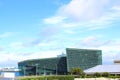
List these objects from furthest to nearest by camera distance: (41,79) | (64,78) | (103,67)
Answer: (103,67) < (64,78) < (41,79)

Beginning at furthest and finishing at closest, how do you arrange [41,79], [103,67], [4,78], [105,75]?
[103,67]
[105,75]
[41,79]
[4,78]

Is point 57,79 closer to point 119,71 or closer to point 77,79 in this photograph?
point 77,79

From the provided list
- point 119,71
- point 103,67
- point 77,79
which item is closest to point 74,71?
point 103,67

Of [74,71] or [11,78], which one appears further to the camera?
[74,71]

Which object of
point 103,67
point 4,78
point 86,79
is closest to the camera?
point 4,78

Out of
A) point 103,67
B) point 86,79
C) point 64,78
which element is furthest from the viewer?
point 103,67

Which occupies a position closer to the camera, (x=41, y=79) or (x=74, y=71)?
(x=41, y=79)

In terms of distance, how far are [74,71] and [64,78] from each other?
70.0m

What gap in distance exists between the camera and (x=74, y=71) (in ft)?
573

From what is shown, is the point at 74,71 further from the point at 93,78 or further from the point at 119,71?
the point at 93,78

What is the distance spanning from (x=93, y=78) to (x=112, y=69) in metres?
45.5

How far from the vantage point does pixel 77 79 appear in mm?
113000

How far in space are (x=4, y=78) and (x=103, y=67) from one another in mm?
101063

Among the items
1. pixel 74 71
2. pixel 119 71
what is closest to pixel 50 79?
pixel 119 71
